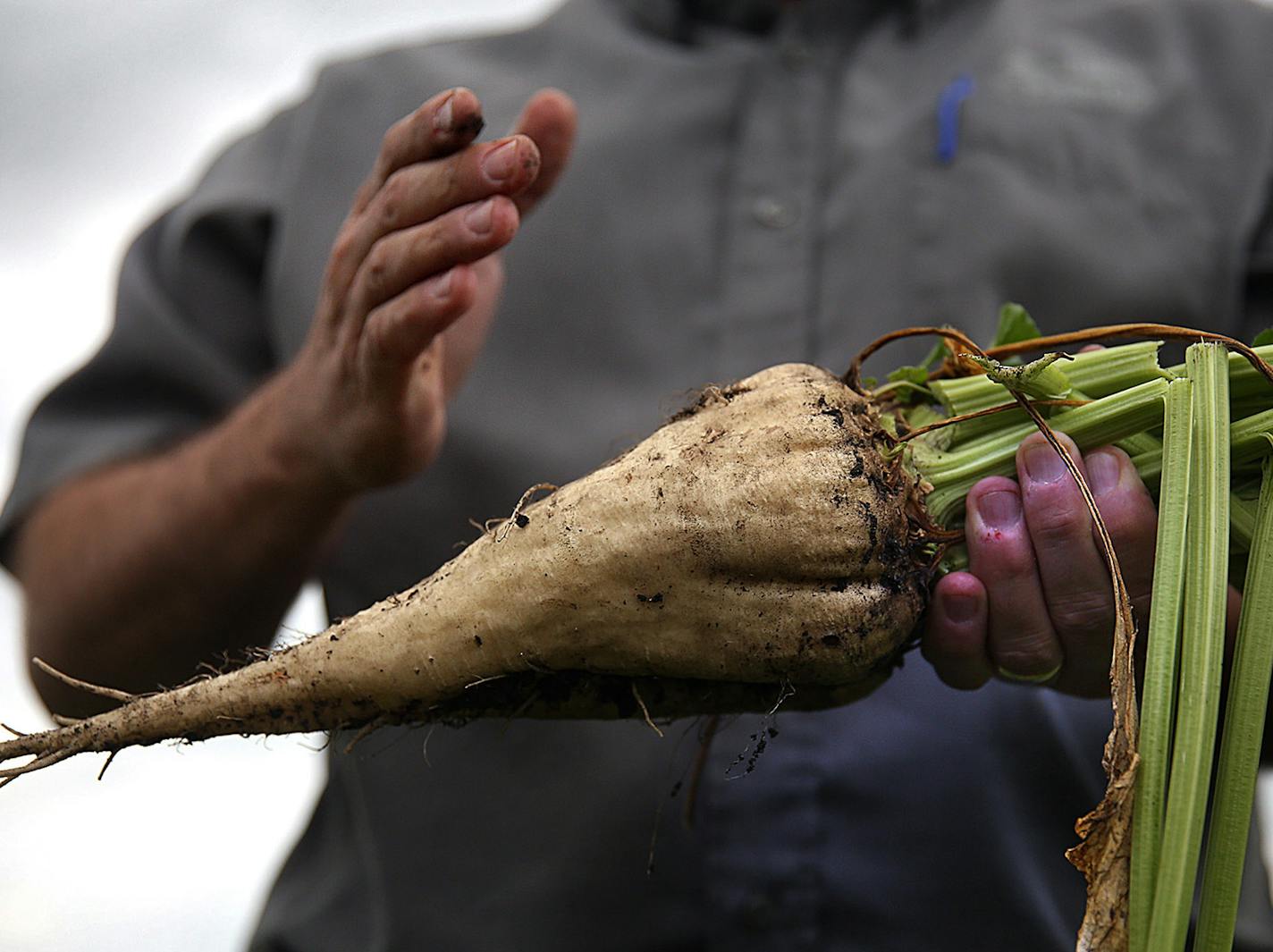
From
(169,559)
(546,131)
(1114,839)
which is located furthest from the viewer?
(169,559)

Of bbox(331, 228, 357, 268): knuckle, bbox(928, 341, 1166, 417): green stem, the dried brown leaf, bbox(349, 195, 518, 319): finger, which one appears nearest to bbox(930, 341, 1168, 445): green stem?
bbox(928, 341, 1166, 417): green stem

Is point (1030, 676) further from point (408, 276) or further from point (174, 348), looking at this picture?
point (174, 348)

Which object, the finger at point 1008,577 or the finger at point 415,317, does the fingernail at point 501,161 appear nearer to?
the finger at point 415,317

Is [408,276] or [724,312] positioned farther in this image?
[724,312]

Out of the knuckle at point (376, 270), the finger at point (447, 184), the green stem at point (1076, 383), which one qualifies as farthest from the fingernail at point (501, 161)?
the green stem at point (1076, 383)

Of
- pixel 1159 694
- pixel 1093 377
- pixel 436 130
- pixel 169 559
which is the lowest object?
pixel 169 559

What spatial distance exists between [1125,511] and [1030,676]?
0.17 metres

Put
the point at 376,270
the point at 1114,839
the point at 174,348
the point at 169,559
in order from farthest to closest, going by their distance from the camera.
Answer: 1. the point at 174,348
2. the point at 169,559
3. the point at 376,270
4. the point at 1114,839

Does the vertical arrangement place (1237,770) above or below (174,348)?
below

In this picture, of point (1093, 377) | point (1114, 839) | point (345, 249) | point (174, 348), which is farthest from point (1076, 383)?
point (174, 348)

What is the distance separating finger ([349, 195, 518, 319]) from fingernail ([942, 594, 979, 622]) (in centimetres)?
46

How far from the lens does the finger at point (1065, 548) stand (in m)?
0.89

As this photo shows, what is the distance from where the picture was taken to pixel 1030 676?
0.98 metres

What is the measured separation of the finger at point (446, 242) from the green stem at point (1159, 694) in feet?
1.80
